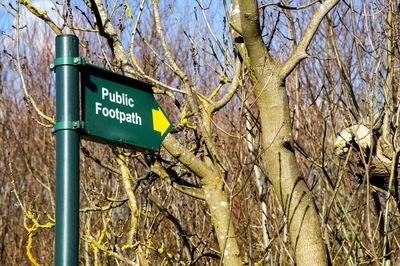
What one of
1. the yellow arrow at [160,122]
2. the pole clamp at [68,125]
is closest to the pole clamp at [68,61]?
the pole clamp at [68,125]

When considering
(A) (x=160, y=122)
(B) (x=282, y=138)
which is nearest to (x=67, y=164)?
(A) (x=160, y=122)

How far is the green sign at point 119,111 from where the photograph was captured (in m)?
1.83

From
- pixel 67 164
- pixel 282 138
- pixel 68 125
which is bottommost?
pixel 67 164

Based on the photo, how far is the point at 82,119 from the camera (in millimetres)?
1786

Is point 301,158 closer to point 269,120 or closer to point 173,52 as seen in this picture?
point 173,52

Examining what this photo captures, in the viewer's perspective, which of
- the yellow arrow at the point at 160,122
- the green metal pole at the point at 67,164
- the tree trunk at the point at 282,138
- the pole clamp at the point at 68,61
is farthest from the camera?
the tree trunk at the point at 282,138

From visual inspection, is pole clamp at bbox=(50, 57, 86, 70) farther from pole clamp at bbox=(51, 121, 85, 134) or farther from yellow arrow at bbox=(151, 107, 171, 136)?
yellow arrow at bbox=(151, 107, 171, 136)

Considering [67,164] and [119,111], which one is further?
[119,111]

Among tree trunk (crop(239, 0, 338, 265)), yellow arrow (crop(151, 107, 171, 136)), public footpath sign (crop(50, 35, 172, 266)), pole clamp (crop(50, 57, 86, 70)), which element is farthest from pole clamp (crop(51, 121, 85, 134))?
tree trunk (crop(239, 0, 338, 265))

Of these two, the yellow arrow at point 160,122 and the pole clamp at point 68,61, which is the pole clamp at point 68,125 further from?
the yellow arrow at point 160,122

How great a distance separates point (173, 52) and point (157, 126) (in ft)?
23.3

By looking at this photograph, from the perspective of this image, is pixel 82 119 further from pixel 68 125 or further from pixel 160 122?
pixel 160 122

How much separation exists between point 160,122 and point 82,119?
45 cm

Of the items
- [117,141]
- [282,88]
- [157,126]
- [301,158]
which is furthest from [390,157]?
[301,158]
